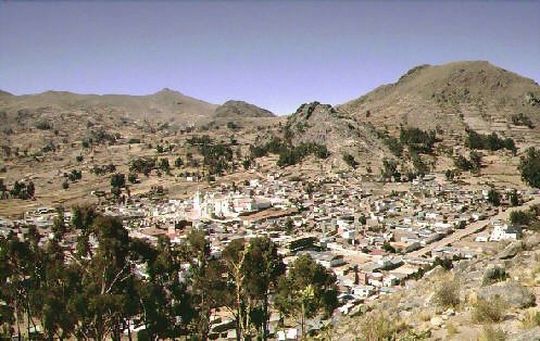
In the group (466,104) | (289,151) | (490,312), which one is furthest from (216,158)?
(490,312)

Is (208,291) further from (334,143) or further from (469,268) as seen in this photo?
(334,143)

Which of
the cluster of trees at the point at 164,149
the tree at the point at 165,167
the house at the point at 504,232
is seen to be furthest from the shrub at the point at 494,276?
the cluster of trees at the point at 164,149

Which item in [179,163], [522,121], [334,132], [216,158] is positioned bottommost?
[179,163]

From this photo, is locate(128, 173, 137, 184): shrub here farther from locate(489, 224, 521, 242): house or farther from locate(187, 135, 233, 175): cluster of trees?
locate(489, 224, 521, 242): house

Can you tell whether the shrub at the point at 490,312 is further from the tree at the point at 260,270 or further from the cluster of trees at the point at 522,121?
the cluster of trees at the point at 522,121

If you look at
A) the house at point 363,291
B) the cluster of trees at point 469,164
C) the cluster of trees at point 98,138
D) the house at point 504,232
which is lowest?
the house at point 363,291

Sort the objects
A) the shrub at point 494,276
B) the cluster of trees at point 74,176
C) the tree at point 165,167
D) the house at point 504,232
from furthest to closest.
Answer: the cluster of trees at point 74,176 → the tree at point 165,167 → the house at point 504,232 → the shrub at point 494,276

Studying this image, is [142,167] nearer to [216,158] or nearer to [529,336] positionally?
[216,158]
